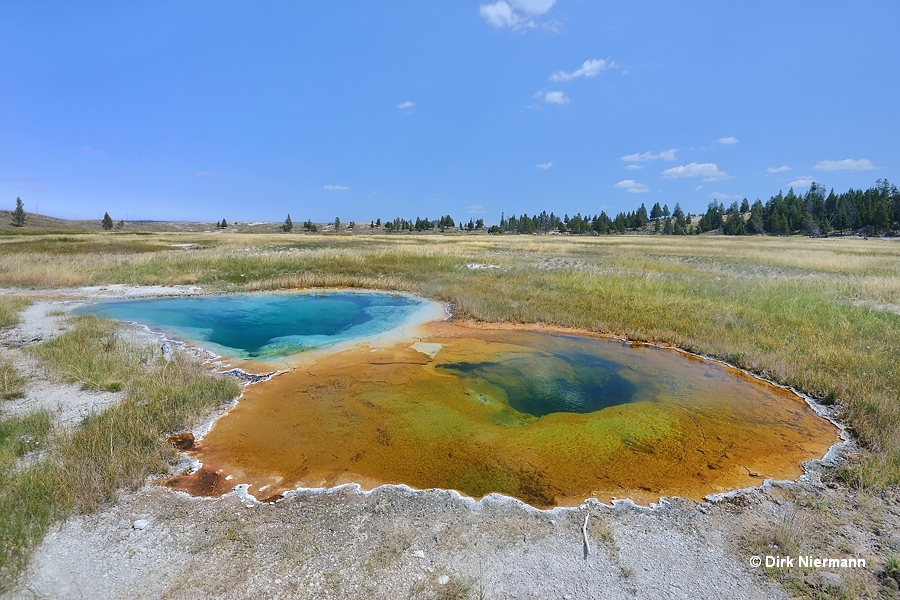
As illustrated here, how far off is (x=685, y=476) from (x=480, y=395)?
12.4 ft

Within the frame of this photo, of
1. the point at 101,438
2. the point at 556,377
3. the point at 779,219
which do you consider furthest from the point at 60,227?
the point at 779,219

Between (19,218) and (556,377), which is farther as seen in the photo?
(19,218)

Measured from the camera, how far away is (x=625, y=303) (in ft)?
50.9

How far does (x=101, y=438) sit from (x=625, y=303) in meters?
15.5

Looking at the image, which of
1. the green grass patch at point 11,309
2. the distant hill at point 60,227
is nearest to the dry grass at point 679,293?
the green grass patch at point 11,309

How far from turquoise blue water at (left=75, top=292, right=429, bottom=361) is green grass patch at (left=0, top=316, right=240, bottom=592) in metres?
2.43

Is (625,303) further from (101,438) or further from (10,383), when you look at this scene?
(10,383)

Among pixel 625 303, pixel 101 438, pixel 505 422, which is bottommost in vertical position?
pixel 505 422

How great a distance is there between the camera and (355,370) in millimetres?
9281

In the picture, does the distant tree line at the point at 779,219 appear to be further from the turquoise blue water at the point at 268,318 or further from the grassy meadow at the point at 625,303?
the turquoise blue water at the point at 268,318

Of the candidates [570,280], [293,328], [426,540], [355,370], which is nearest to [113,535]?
[426,540]

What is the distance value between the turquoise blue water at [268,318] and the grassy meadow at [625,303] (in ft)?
6.48

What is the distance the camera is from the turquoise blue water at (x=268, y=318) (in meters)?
11.7

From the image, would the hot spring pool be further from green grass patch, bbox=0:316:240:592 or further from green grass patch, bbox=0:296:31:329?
green grass patch, bbox=0:296:31:329
